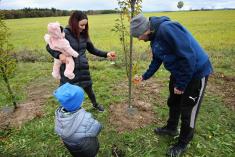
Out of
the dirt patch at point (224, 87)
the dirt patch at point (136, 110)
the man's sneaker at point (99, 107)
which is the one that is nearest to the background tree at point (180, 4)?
the dirt patch at point (224, 87)

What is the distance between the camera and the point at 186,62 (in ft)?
10.1

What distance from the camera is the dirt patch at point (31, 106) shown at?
511 cm

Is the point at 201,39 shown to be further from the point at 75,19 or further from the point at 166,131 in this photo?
the point at 75,19

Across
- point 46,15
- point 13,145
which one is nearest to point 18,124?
point 13,145

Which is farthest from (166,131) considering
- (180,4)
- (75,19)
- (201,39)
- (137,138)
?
(180,4)

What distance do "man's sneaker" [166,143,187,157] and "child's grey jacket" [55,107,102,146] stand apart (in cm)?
135

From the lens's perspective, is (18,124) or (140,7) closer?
(140,7)

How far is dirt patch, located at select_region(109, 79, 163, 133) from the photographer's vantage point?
4777 millimetres

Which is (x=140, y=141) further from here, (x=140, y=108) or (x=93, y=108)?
(x=93, y=108)

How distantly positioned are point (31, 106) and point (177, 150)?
328cm

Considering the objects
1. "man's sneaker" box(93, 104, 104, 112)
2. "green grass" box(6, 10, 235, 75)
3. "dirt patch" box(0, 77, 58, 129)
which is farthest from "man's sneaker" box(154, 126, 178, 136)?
"green grass" box(6, 10, 235, 75)

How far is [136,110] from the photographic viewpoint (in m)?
5.23

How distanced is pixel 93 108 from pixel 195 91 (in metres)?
2.52

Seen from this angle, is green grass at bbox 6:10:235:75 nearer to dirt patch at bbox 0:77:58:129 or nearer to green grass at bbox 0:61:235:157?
green grass at bbox 0:61:235:157
